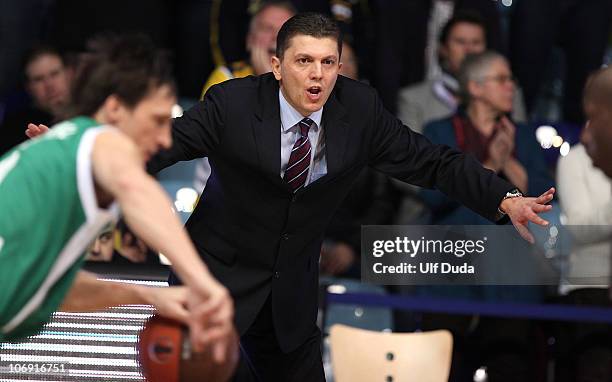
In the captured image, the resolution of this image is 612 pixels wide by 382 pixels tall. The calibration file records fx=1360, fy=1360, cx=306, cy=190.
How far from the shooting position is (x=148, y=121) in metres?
3.40

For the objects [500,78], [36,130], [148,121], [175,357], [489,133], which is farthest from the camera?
[500,78]

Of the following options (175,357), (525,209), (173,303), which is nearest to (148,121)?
(173,303)

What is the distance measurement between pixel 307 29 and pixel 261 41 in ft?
6.06

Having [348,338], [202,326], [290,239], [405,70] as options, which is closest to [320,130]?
[290,239]

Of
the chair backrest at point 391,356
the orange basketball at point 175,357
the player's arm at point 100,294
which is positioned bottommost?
the chair backrest at point 391,356

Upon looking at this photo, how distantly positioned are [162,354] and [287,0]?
11.7ft

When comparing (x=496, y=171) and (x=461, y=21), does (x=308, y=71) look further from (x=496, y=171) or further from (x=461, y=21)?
(x=461, y=21)

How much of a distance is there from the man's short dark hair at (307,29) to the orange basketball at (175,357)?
4.82 feet

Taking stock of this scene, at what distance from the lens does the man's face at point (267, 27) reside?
6504 millimetres

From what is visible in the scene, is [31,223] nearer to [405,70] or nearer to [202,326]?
[202,326]

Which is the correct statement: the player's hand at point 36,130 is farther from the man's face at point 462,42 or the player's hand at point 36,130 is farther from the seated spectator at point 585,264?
the man's face at point 462,42

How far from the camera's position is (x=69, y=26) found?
24.0ft

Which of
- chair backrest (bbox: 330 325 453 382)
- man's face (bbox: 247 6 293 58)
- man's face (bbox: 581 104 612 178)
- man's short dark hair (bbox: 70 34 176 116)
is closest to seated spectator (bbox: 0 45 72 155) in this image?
man's face (bbox: 247 6 293 58)

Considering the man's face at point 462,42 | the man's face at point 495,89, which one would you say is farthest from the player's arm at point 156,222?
the man's face at point 462,42
